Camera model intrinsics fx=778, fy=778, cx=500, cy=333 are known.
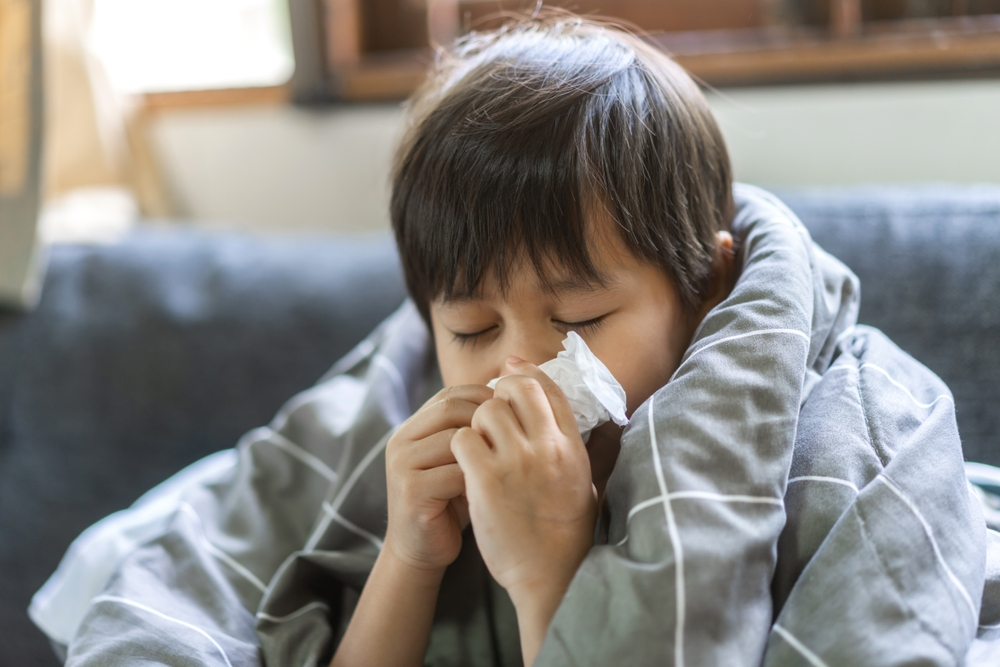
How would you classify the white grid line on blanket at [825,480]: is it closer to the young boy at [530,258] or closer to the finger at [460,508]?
the young boy at [530,258]

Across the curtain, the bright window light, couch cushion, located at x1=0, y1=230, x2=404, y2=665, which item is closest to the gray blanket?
couch cushion, located at x1=0, y1=230, x2=404, y2=665

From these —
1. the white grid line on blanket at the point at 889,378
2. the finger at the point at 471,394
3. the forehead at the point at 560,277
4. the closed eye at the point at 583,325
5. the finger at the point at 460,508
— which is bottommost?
the finger at the point at 460,508

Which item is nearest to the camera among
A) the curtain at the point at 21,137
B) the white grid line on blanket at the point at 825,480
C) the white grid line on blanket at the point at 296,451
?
the white grid line on blanket at the point at 825,480

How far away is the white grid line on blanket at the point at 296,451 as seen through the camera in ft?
3.03

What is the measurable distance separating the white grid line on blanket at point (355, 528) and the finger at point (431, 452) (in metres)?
0.19

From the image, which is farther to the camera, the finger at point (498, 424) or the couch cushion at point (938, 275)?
the couch cushion at point (938, 275)

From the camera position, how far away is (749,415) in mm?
579

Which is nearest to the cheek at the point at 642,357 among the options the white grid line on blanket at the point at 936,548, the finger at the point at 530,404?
the finger at the point at 530,404

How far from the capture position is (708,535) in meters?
0.52

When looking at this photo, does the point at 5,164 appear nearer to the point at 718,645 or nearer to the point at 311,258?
the point at 311,258

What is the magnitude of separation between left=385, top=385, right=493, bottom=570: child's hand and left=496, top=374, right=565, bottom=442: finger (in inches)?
2.1

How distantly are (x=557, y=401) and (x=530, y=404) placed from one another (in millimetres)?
27

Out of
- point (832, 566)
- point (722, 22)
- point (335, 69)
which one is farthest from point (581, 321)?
point (335, 69)

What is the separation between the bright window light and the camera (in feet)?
6.11
